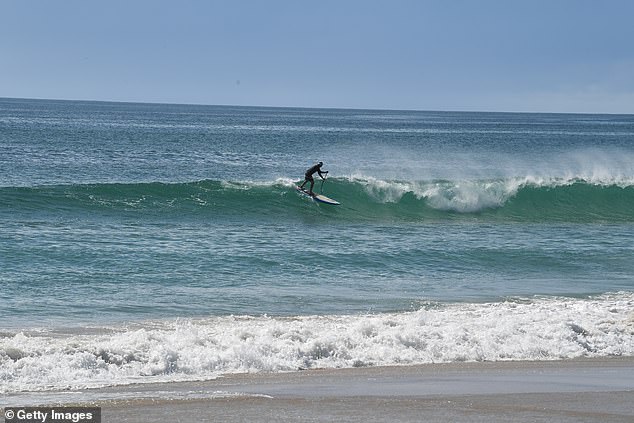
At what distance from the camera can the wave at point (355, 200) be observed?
82.1ft

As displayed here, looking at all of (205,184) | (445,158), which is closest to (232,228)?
(205,184)

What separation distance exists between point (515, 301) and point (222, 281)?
5.29 meters

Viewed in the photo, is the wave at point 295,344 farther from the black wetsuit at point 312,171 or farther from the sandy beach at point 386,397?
the black wetsuit at point 312,171

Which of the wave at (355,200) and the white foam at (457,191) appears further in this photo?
the white foam at (457,191)

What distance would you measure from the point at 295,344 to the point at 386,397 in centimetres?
244

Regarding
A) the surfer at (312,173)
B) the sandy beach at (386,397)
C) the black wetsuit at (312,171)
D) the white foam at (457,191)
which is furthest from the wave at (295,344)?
the white foam at (457,191)

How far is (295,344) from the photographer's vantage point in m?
11.0

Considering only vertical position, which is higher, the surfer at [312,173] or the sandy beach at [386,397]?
the surfer at [312,173]

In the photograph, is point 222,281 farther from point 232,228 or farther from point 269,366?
point 232,228

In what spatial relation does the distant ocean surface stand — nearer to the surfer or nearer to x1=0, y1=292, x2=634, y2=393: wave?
x1=0, y1=292, x2=634, y2=393: wave

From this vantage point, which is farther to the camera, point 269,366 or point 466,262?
point 466,262

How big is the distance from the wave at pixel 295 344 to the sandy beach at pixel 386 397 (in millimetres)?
518

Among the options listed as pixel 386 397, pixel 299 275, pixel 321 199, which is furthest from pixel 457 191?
pixel 386 397

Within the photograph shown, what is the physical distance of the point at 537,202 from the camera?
30.3 metres
